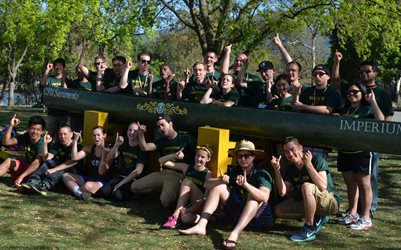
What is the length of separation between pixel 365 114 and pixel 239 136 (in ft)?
5.51

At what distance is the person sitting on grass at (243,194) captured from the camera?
5.65 meters

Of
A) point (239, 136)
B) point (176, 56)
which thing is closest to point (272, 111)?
point (239, 136)

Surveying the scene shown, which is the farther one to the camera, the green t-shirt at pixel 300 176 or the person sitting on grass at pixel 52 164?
the person sitting on grass at pixel 52 164

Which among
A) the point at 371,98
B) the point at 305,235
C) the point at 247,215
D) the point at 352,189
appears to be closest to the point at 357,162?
the point at 352,189

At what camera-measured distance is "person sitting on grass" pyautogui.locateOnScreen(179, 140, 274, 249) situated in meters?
5.65

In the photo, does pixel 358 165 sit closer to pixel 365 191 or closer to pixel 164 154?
pixel 365 191

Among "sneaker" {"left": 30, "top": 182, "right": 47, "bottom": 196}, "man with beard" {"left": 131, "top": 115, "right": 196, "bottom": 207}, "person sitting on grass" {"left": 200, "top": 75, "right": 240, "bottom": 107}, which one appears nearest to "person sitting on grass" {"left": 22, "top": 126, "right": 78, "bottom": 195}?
"sneaker" {"left": 30, "top": 182, "right": 47, "bottom": 196}

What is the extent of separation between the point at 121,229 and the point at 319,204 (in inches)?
78.5

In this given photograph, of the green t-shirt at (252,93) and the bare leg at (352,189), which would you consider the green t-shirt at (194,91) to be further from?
the bare leg at (352,189)

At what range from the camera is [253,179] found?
19.1 ft

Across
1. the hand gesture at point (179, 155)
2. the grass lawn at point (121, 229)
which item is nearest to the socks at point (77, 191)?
the grass lawn at point (121, 229)

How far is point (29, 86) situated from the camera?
39438mm

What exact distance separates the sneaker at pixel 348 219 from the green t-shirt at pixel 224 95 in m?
1.94

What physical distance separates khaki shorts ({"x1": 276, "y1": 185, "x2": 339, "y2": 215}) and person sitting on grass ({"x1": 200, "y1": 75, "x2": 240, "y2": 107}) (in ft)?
5.67
